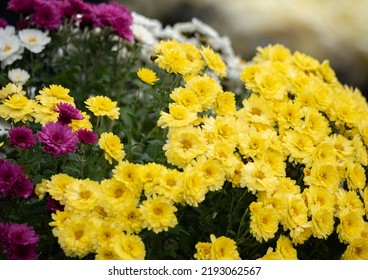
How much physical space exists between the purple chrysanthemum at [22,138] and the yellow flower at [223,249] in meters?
0.52

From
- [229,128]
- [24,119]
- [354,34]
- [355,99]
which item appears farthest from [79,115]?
[354,34]

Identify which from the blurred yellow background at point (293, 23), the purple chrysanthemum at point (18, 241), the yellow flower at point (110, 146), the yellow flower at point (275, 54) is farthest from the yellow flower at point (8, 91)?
the blurred yellow background at point (293, 23)

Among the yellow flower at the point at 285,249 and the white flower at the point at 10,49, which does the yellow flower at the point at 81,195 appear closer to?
the yellow flower at the point at 285,249

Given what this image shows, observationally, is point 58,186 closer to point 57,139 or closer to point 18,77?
point 57,139

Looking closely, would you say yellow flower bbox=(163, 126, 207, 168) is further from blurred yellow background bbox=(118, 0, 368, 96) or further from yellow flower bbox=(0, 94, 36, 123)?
blurred yellow background bbox=(118, 0, 368, 96)

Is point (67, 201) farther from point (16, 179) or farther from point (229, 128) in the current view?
point (229, 128)

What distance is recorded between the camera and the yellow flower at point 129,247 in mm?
1415

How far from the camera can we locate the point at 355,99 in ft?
7.56

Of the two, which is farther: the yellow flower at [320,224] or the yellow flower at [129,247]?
the yellow flower at [320,224]

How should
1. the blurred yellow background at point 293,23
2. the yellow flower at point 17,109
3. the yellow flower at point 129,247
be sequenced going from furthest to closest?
the blurred yellow background at point 293,23, the yellow flower at point 17,109, the yellow flower at point 129,247

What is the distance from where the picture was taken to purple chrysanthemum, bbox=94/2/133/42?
2295mm

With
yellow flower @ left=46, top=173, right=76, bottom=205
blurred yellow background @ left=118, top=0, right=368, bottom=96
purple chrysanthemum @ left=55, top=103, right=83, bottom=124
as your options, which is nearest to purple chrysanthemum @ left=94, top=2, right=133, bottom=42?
purple chrysanthemum @ left=55, top=103, right=83, bottom=124

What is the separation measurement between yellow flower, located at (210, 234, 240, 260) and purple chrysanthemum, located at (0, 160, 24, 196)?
502 millimetres
